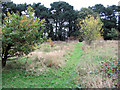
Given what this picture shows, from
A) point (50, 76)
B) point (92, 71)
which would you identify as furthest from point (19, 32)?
point (92, 71)

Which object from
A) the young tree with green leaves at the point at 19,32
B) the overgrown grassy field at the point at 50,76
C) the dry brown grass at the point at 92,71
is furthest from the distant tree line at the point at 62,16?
the young tree with green leaves at the point at 19,32

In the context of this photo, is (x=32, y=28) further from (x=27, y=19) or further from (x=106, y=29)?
(x=106, y=29)

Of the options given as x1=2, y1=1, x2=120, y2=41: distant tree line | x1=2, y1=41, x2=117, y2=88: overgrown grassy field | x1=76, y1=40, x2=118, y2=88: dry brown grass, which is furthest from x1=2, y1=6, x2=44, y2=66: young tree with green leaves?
x1=2, y1=1, x2=120, y2=41: distant tree line

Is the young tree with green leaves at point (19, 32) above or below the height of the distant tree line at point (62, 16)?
below

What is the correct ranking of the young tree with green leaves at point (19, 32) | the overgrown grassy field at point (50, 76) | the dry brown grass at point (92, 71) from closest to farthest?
1. the dry brown grass at point (92, 71)
2. the overgrown grassy field at point (50, 76)
3. the young tree with green leaves at point (19, 32)

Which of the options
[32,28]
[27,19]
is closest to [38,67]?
[32,28]

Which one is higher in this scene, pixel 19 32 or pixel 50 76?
pixel 19 32

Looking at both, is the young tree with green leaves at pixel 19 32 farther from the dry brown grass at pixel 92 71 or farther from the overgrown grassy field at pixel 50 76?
the dry brown grass at pixel 92 71

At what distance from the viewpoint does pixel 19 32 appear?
13.0 ft

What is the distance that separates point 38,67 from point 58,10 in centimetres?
1336

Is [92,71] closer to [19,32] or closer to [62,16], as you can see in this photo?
[19,32]

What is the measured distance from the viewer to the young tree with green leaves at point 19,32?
3.98 meters

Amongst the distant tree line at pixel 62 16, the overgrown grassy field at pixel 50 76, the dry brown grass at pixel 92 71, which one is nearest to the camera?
the dry brown grass at pixel 92 71

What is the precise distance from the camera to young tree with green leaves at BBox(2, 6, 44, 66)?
3.98 m
